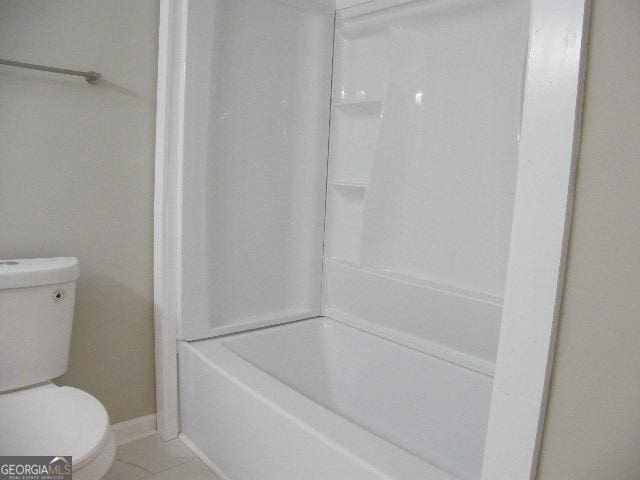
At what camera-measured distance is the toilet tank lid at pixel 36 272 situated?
1460 millimetres

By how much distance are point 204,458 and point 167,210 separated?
3.24 ft

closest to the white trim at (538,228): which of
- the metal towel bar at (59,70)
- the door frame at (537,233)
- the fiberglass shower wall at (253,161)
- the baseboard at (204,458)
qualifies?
the door frame at (537,233)

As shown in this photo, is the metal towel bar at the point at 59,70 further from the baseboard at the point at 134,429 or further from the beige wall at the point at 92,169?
the baseboard at the point at 134,429

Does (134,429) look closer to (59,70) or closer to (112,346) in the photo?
(112,346)

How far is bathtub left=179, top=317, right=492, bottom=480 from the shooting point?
49.9 inches

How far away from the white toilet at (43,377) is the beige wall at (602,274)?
1098 millimetres

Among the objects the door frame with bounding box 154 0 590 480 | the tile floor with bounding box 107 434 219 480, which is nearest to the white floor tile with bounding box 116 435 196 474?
the tile floor with bounding box 107 434 219 480

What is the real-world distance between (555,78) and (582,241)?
0.26 meters

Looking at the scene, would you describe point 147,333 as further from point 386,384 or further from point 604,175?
point 604,175

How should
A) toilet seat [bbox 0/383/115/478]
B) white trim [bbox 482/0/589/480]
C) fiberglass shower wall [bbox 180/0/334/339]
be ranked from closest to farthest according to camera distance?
white trim [bbox 482/0/589/480] → toilet seat [bbox 0/383/115/478] → fiberglass shower wall [bbox 180/0/334/339]

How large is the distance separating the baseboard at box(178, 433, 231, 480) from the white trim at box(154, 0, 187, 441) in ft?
0.19

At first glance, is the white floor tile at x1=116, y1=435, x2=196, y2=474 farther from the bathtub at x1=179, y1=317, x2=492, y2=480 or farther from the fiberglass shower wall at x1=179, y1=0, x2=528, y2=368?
the fiberglass shower wall at x1=179, y1=0, x2=528, y2=368

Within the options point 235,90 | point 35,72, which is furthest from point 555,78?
point 35,72

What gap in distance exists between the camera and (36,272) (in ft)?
4.93
